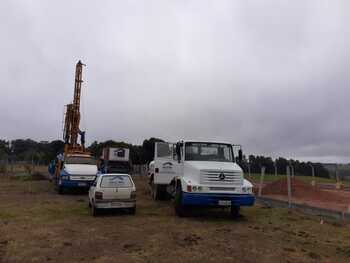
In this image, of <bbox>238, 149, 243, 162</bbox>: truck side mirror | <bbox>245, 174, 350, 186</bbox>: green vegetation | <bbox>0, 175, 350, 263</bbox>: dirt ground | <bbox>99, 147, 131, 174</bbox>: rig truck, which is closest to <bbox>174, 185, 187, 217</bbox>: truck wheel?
<bbox>0, 175, 350, 263</bbox>: dirt ground

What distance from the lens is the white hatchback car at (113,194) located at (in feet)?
45.6

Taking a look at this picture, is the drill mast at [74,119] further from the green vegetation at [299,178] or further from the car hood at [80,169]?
the green vegetation at [299,178]

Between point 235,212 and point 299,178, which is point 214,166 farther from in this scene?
point 299,178

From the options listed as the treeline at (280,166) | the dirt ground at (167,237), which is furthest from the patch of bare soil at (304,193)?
the dirt ground at (167,237)

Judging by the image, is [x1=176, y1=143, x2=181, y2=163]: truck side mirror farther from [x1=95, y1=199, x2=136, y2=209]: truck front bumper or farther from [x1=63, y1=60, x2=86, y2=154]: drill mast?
[x1=63, y1=60, x2=86, y2=154]: drill mast

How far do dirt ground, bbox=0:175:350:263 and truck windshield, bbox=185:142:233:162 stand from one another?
214 cm

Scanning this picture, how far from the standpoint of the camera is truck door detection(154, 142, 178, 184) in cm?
1778

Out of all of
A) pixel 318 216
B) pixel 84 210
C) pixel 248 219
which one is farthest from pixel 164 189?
pixel 318 216

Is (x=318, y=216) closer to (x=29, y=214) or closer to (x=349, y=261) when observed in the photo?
(x=349, y=261)

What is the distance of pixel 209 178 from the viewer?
43.2ft

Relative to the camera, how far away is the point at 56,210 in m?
15.4

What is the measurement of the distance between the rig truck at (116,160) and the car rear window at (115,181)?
61.6 ft

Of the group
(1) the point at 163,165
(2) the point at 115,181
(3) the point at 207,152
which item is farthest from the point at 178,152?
(1) the point at 163,165

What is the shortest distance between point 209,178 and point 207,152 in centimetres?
160
